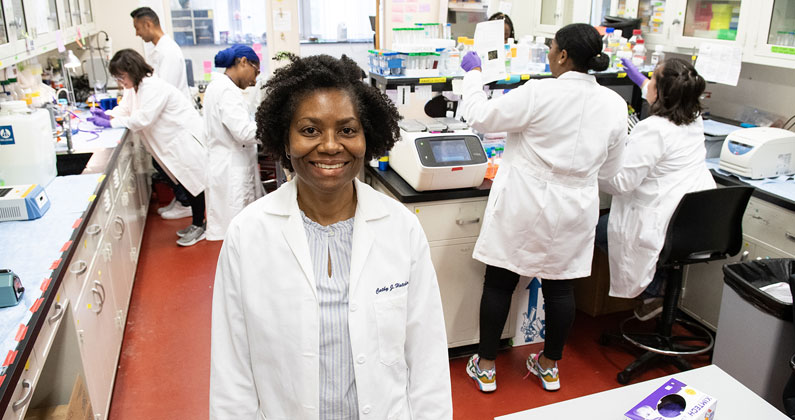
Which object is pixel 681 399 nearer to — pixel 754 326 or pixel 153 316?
pixel 754 326

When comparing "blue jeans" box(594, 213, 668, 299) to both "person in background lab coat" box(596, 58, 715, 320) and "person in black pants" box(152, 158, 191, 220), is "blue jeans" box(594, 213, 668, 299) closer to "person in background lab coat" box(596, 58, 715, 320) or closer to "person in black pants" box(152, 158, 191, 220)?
"person in background lab coat" box(596, 58, 715, 320)

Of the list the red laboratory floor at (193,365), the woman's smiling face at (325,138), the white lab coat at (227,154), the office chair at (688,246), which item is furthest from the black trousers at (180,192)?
the woman's smiling face at (325,138)

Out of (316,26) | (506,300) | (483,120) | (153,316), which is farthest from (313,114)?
(316,26)

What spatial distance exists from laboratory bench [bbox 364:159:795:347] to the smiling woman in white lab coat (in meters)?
1.03

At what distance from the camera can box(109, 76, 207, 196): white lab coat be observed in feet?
12.6

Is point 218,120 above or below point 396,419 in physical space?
above

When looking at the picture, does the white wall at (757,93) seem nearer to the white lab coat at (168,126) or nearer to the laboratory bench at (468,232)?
the laboratory bench at (468,232)

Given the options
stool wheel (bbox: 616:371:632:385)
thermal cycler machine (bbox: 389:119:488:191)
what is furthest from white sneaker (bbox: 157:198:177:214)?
stool wheel (bbox: 616:371:632:385)

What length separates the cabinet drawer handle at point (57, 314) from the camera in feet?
5.67

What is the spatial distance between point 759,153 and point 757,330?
37.0 inches

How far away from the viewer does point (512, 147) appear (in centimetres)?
242

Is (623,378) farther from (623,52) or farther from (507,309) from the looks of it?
(623,52)

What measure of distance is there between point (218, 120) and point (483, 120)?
6.15 feet

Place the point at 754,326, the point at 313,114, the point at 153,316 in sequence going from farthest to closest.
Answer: the point at 153,316 → the point at 754,326 → the point at 313,114
